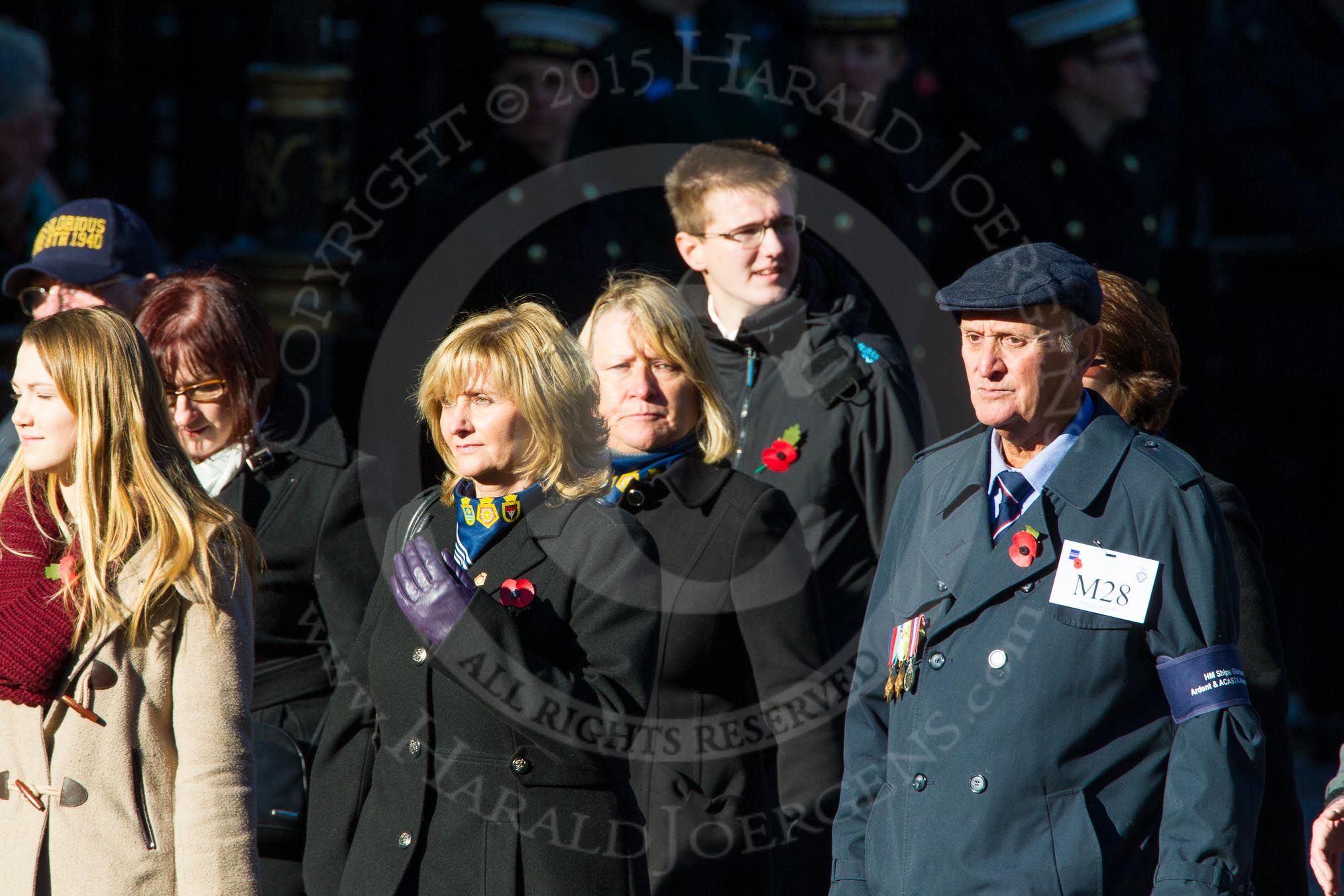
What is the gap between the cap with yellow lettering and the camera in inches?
168

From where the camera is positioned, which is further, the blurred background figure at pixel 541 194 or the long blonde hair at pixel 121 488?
the blurred background figure at pixel 541 194

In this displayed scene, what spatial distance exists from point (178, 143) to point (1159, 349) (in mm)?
5238

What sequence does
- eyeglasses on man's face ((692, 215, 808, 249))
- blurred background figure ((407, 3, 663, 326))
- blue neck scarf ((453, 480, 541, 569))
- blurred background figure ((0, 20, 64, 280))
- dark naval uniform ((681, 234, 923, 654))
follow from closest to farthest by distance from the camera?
blue neck scarf ((453, 480, 541, 569)) → dark naval uniform ((681, 234, 923, 654)) → eyeglasses on man's face ((692, 215, 808, 249)) → blurred background figure ((407, 3, 663, 326)) → blurred background figure ((0, 20, 64, 280))

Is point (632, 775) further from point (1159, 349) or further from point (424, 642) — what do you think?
point (1159, 349)

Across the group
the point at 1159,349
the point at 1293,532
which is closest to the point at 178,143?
the point at 1293,532

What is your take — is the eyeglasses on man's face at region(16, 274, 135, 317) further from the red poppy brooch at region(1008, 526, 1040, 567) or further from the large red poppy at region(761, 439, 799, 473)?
the red poppy brooch at region(1008, 526, 1040, 567)

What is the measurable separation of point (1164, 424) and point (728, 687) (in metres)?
0.97

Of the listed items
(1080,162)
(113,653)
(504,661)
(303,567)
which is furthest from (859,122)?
(113,653)

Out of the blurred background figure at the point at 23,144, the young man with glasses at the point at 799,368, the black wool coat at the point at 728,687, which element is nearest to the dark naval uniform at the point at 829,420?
the young man with glasses at the point at 799,368

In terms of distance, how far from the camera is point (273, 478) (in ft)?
12.3

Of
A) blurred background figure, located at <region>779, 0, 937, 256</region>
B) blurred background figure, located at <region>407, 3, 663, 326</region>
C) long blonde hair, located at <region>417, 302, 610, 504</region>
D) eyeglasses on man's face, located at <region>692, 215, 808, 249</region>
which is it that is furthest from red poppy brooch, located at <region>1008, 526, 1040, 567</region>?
blurred background figure, located at <region>779, 0, 937, 256</region>

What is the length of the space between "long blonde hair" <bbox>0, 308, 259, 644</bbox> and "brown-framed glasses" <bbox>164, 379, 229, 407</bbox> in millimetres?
847

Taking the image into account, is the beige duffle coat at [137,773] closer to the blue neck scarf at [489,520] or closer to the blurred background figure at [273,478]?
the blue neck scarf at [489,520]

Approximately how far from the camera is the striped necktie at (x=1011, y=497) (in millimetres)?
2768
